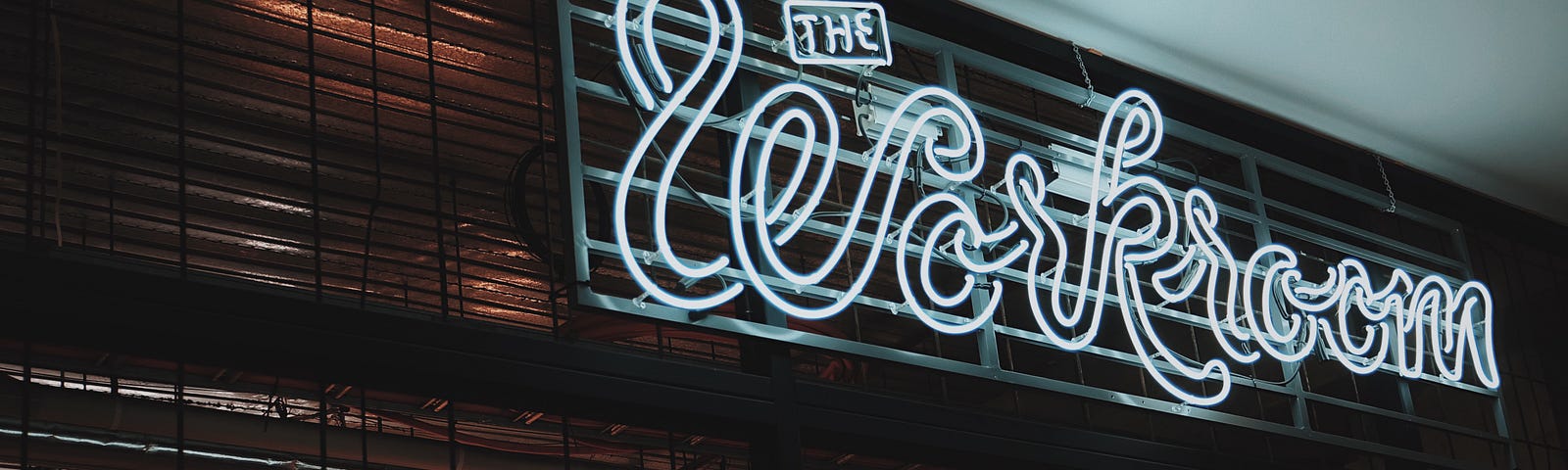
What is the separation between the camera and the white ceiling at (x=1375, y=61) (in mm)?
5809

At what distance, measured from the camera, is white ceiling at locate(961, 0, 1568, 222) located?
5.81 metres

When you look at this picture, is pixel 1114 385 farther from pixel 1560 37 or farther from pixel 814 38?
pixel 814 38

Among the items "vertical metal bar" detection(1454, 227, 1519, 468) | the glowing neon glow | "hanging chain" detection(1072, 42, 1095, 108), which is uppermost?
"hanging chain" detection(1072, 42, 1095, 108)

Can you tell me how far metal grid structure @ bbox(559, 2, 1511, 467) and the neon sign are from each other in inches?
3.0

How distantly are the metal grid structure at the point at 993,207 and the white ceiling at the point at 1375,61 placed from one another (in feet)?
1.02

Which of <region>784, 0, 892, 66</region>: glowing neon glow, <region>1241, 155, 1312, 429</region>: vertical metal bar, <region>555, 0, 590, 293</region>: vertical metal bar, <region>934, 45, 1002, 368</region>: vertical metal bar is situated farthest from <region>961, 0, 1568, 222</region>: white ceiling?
<region>555, 0, 590, 293</region>: vertical metal bar

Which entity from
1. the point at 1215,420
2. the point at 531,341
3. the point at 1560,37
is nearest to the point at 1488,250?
the point at 1560,37

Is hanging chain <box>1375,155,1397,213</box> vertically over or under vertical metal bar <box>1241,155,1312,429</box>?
over

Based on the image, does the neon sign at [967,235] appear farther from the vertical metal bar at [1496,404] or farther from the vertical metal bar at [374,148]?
the vertical metal bar at [374,148]

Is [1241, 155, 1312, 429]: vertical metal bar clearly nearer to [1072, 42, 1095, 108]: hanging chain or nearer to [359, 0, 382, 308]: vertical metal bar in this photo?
[1072, 42, 1095, 108]: hanging chain

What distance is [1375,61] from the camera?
20.2 ft

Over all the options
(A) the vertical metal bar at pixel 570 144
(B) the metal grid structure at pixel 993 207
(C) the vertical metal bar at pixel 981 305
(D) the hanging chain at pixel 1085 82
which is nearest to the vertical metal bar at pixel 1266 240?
(B) the metal grid structure at pixel 993 207

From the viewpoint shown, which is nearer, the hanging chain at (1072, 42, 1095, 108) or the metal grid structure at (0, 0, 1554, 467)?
the metal grid structure at (0, 0, 1554, 467)

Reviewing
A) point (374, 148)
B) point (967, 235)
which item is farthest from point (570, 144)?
point (967, 235)
